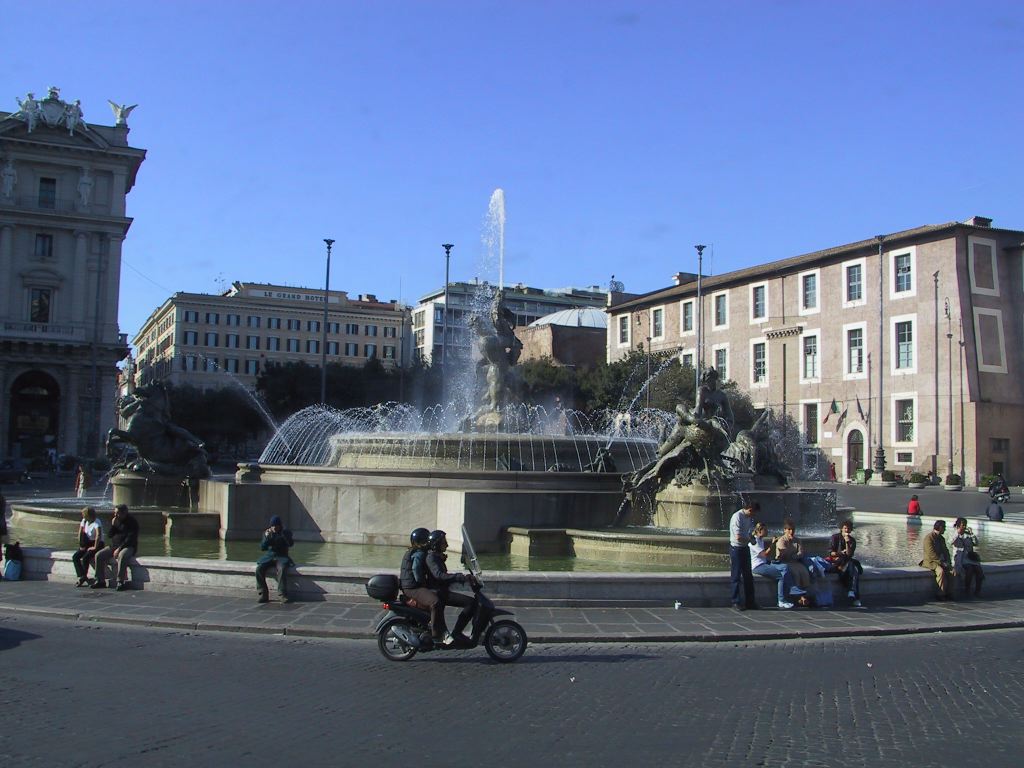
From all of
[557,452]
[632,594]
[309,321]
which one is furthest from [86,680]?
[309,321]

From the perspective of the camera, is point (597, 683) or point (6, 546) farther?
point (6, 546)

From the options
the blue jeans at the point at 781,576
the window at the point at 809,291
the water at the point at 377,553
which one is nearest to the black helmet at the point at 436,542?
the water at the point at 377,553

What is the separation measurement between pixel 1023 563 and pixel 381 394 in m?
57.4

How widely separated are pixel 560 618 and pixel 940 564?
5628 mm

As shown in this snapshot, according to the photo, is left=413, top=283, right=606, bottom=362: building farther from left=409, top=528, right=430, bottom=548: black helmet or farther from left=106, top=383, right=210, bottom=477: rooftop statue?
left=409, top=528, right=430, bottom=548: black helmet

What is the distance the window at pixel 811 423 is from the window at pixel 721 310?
31.9 feet

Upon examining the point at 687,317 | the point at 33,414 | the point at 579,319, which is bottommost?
the point at 33,414

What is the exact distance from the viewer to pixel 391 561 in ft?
45.2

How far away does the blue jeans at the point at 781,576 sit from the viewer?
38.5 feet

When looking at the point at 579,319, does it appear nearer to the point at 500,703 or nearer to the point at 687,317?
the point at 687,317

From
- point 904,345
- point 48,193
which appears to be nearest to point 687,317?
point 904,345

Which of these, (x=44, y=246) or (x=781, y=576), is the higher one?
(x=44, y=246)

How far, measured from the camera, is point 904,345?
2125 inches

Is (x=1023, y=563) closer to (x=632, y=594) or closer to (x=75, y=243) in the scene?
(x=632, y=594)
